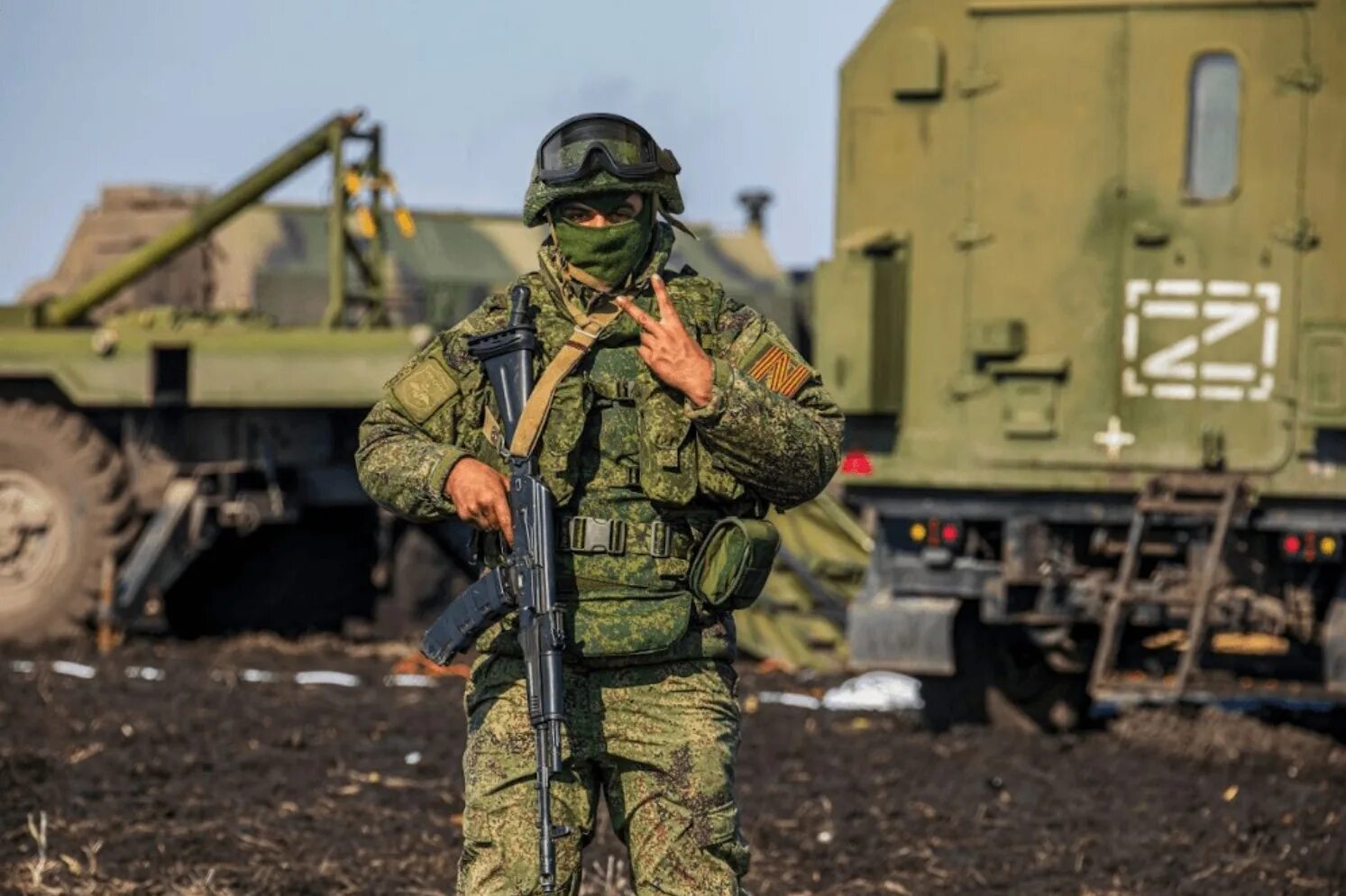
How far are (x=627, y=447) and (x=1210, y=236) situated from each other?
17.3ft

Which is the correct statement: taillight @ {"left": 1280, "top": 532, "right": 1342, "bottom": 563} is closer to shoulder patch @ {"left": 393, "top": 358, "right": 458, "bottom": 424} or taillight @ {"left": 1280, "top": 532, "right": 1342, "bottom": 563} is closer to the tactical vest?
the tactical vest

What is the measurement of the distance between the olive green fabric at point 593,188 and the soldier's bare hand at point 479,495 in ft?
1.75

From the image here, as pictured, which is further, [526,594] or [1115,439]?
[1115,439]

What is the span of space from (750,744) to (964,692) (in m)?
1.00

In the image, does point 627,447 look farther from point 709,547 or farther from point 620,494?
point 709,547

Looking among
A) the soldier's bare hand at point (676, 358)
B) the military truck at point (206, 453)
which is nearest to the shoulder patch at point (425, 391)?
the soldier's bare hand at point (676, 358)

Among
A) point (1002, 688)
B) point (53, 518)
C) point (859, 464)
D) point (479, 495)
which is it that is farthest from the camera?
point (53, 518)

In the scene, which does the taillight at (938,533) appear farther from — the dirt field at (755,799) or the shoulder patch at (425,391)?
the shoulder patch at (425,391)

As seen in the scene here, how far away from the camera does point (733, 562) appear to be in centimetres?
497

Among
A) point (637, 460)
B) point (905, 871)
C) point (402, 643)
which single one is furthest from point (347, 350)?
point (637, 460)

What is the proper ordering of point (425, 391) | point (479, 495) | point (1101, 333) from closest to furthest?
point (479, 495) < point (425, 391) < point (1101, 333)

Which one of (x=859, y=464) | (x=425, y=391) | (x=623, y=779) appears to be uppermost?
(x=425, y=391)

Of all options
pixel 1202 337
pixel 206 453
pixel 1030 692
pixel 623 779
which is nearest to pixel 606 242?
pixel 623 779

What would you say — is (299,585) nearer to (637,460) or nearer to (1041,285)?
(1041,285)
